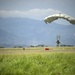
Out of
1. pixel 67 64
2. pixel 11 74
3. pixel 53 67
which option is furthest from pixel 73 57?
pixel 11 74

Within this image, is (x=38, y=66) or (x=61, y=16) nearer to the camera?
(x=38, y=66)

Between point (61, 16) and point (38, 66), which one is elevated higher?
point (61, 16)

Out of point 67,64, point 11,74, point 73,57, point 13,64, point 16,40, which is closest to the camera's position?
point 11,74

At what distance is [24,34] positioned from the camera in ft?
31.8

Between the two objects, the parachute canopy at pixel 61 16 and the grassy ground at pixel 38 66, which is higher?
the parachute canopy at pixel 61 16

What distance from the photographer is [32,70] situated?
6.79m

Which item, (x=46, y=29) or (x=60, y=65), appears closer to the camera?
(x=60, y=65)

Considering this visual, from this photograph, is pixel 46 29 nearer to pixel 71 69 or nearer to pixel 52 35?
pixel 52 35

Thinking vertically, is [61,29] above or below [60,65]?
above

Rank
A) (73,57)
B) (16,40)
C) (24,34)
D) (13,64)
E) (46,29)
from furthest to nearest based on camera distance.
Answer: (46,29)
(16,40)
(24,34)
(73,57)
(13,64)

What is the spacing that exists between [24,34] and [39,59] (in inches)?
77.8

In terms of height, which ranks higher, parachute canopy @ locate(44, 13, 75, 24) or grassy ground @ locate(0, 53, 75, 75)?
parachute canopy @ locate(44, 13, 75, 24)

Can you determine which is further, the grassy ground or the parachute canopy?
the parachute canopy

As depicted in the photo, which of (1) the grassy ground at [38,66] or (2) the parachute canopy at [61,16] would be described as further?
(2) the parachute canopy at [61,16]
